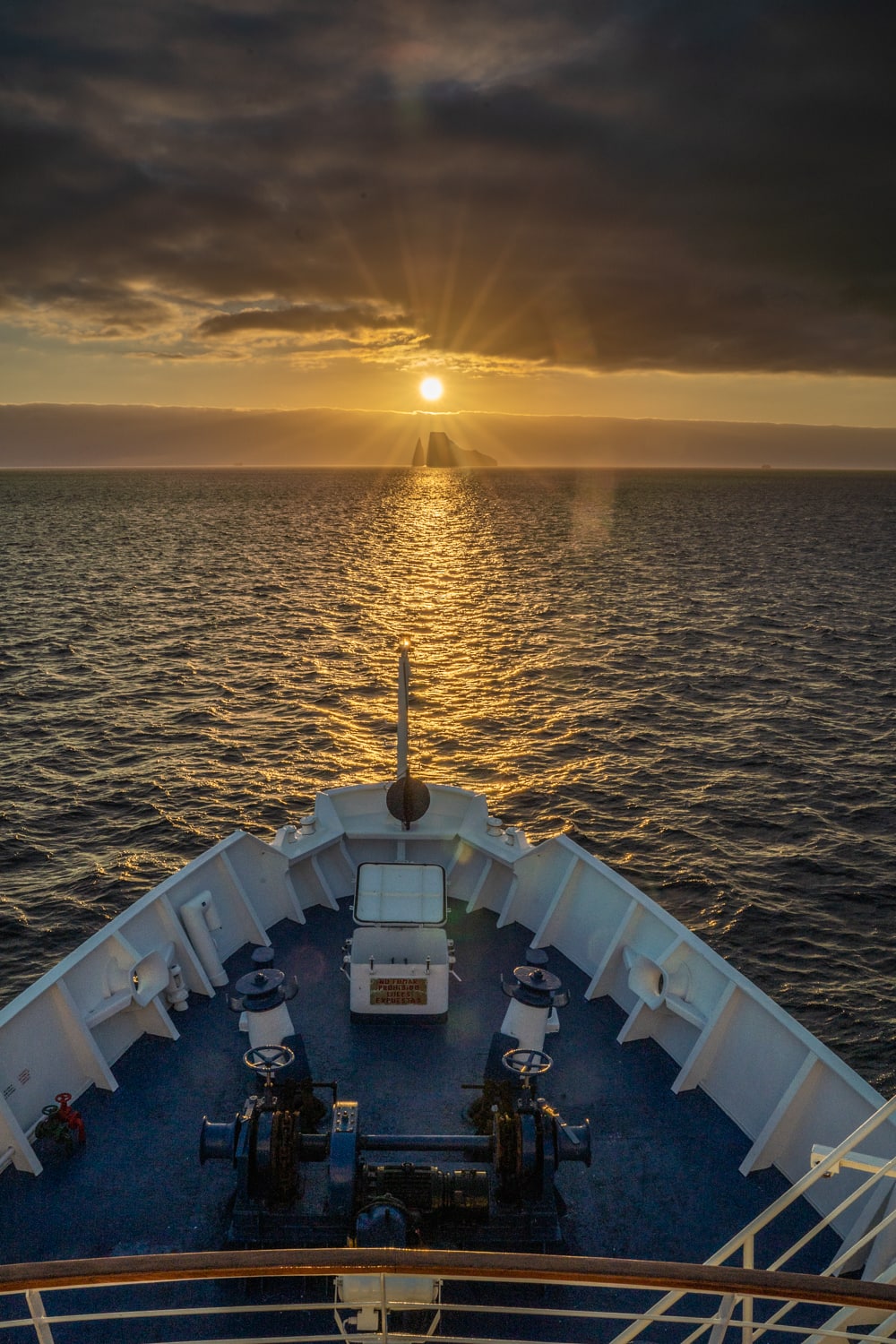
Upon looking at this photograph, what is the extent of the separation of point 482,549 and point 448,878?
303 ft

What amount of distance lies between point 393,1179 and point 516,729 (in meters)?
30.3

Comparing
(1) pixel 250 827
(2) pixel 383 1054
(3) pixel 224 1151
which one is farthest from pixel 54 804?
(3) pixel 224 1151

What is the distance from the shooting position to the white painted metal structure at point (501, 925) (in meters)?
8.36

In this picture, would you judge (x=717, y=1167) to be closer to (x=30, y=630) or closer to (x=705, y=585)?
(x=30, y=630)

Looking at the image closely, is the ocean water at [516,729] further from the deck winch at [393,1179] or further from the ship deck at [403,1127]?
the deck winch at [393,1179]

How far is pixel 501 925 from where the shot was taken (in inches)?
499

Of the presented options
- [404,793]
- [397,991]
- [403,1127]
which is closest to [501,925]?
[404,793]

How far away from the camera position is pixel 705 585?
238 ft

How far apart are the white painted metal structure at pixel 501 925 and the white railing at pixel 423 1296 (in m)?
1.44

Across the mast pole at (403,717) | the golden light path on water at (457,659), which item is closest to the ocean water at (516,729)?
the golden light path on water at (457,659)

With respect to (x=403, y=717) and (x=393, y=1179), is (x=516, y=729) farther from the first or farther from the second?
(x=393, y=1179)

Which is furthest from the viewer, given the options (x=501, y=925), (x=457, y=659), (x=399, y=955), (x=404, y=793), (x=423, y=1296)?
(x=457, y=659)

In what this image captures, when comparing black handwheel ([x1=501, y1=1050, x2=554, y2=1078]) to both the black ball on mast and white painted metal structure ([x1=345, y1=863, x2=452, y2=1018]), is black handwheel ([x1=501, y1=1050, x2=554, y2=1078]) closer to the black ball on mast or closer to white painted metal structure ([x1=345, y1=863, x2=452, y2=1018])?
white painted metal structure ([x1=345, y1=863, x2=452, y2=1018])

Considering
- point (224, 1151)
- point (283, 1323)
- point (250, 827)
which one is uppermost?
point (224, 1151)
